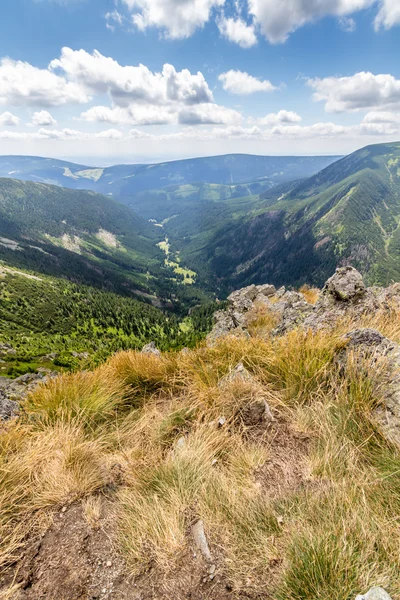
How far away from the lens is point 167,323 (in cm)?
16075

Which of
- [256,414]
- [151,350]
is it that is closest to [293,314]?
[151,350]

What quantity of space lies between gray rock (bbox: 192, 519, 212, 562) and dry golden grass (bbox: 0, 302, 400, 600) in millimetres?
74

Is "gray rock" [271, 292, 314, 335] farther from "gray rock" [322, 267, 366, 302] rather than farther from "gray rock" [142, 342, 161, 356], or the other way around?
"gray rock" [142, 342, 161, 356]

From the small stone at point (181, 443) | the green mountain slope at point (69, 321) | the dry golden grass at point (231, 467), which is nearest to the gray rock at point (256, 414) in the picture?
the dry golden grass at point (231, 467)

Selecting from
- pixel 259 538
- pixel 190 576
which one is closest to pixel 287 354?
pixel 259 538

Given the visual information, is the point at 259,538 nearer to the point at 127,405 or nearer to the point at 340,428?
the point at 340,428

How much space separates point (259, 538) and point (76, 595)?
1720mm

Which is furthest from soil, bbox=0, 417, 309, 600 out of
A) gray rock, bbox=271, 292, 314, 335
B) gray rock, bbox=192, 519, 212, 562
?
gray rock, bbox=271, 292, 314, 335

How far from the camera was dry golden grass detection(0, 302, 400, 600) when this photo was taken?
2.32 metres

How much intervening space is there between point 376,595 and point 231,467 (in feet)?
6.21

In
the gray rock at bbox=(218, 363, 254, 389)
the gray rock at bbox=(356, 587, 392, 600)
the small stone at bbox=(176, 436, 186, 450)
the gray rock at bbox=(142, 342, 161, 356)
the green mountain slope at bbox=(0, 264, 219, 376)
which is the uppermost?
the gray rock at bbox=(356, 587, 392, 600)

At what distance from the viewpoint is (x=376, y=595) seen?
189 centimetres

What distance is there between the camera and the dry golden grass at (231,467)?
2322mm

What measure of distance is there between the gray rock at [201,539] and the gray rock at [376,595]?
1320 mm
